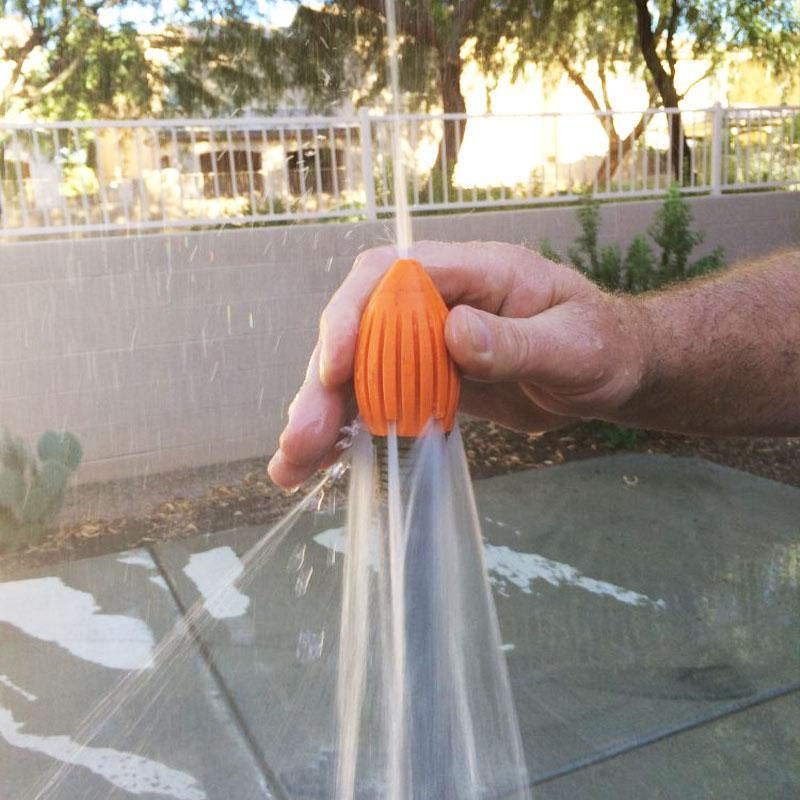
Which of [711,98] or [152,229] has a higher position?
[711,98]

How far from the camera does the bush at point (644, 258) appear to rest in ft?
17.5

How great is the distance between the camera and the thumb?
945mm

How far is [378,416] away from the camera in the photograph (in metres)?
0.88

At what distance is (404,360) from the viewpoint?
86 cm

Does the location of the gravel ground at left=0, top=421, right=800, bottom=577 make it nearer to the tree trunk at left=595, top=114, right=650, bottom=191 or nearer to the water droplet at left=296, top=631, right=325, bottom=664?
the water droplet at left=296, top=631, right=325, bottom=664

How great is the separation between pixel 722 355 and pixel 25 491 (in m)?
3.32

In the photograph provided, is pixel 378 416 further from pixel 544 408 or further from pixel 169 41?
pixel 169 41

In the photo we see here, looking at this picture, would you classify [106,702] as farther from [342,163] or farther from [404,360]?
[342,163]

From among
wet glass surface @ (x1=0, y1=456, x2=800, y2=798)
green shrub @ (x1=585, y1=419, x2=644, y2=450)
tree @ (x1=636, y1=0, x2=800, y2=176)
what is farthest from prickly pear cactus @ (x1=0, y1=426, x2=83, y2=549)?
tree @ (x1=636, y1=0, x2=800, y2=176)

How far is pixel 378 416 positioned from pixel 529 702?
197cm

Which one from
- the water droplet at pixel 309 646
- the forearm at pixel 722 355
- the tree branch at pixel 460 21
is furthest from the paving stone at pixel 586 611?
the tree branch at pixel 460 21

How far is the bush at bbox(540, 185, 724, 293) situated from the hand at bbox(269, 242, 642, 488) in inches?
156

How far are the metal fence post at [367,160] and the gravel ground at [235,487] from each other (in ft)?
5.02

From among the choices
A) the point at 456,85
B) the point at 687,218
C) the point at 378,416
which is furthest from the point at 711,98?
the point at 378,416
